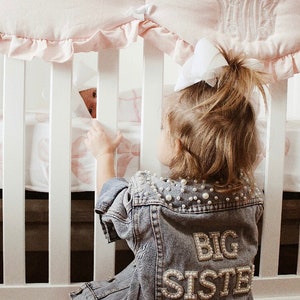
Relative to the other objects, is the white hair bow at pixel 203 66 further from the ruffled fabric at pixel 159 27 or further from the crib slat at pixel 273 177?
the crib slat at pixel 273 177

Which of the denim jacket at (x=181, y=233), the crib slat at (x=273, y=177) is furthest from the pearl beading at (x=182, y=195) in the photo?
the crib slat at (x=273, y=177)

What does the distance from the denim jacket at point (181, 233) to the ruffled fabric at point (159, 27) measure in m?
0.27

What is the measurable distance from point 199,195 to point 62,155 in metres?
0.29

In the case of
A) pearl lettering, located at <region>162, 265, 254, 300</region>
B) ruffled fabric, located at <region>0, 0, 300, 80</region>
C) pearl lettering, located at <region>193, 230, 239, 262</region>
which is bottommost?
pearl lettering, located at <region>162, 265, 254, 300</region>

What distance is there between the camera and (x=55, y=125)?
1.06m

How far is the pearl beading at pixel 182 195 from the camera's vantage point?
3.09 feet

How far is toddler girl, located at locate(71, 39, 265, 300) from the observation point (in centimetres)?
93

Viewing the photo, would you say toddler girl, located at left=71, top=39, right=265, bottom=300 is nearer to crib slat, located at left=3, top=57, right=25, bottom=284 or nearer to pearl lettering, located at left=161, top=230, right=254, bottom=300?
pearl lettering, located at left=161, top=230, right=254, bottom=300

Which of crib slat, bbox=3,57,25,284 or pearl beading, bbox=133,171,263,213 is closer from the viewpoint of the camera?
pearl beading, bbox=133,171,263,213

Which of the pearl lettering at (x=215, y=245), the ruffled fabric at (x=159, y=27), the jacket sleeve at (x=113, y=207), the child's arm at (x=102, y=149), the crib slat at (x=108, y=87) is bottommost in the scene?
the pearl lettering at (x=215, y=245)

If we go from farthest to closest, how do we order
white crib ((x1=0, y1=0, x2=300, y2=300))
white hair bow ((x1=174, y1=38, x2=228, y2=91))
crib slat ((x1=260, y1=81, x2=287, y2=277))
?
crib slat ((x1=260, y1=81, x2=287, y2=277))
white crib ((x1=0, y1=0, x2=300, y2=300))
white hair bow ((x1=174, y1=38, x2=228, y2=91))

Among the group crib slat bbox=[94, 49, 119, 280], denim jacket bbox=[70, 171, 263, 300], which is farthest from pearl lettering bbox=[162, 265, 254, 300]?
crib slat bbox=[94, 49, 119, 280]

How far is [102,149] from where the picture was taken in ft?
3.51

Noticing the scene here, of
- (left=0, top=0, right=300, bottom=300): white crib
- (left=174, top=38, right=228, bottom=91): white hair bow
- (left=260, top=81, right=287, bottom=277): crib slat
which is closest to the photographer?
(left=174, top=38, right=228, bottom=91): white hair bow
